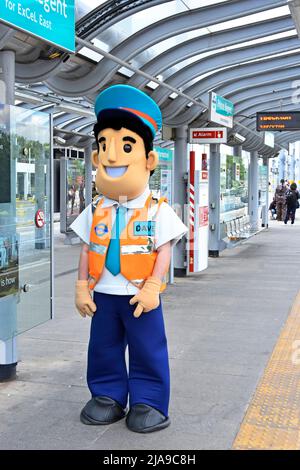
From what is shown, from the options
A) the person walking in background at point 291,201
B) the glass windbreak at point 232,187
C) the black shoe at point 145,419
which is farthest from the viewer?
the person walking in background at point 291,201

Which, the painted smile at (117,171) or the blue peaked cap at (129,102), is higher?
the blue peaked cap at (129,102)

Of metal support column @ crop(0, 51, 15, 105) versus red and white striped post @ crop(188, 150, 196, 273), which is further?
red and white striped post @ crop(188, 150, 196, 273)

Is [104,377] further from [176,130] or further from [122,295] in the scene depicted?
[176,130]

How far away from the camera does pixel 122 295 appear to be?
12.4ft

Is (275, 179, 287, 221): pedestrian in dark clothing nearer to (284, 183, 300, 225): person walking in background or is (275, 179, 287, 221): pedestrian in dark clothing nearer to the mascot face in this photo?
(284, 183, 300, 225): person walking in background

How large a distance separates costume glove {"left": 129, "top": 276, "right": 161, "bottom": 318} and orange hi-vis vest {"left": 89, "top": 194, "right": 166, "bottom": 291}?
9 centimetres

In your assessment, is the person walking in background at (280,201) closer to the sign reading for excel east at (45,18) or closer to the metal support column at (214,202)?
the metal support column at (214,202)

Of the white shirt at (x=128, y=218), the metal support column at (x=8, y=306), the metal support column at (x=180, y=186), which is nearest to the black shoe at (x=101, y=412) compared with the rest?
the white shirt at (x=128, y=218)

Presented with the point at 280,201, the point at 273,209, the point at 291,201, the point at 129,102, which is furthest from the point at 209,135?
the point at 273,209

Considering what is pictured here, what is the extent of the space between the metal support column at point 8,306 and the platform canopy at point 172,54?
0.61 ft

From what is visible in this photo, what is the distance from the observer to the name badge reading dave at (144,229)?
3.78 meters

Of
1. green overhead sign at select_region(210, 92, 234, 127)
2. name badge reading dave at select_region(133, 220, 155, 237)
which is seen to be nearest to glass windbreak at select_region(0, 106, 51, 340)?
name badge reading dave at select_region(133, 220, 155, 237)

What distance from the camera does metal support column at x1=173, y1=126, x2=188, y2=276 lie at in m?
9.96
